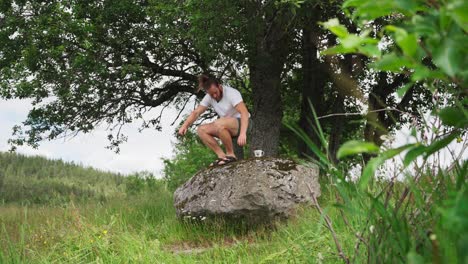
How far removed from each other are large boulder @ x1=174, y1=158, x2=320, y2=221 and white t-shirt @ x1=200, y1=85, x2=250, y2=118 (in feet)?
2.81

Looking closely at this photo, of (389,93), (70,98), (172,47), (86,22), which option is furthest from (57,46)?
(389,93)

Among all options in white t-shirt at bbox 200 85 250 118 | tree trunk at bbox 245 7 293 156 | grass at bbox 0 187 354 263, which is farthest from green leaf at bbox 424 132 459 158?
tree trunk at bbox 245 7 293 156

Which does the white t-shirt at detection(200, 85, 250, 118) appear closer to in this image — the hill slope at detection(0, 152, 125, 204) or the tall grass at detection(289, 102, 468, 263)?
the tall grass at detection(289, 102, 468, 263)

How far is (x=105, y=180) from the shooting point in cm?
2120

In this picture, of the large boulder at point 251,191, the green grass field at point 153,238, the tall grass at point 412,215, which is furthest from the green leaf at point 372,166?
the large boulder at point 251,191

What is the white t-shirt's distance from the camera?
9472mm

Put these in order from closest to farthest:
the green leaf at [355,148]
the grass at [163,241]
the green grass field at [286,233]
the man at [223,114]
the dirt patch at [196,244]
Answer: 1. the green leaf at [355,148]
2. the green grass field at [286,233]
3. the grass at [163,241]
4. the dirt patch at [196,244]
5. the man at [223,114]

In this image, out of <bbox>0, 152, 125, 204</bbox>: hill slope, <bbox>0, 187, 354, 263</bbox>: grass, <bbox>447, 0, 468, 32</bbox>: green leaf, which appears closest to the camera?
<bbox>447, 0, 468, 32</bbox>: green leaf

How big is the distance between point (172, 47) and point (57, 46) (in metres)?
2.83

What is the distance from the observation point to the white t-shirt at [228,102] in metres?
9.47

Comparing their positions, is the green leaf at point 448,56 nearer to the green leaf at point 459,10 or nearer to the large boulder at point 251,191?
the green leaf at point 459,10

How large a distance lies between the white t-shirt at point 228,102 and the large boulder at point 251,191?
33.8 inches

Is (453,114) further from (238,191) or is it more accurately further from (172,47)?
(172,47)

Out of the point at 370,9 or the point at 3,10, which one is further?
the point at 3,10
